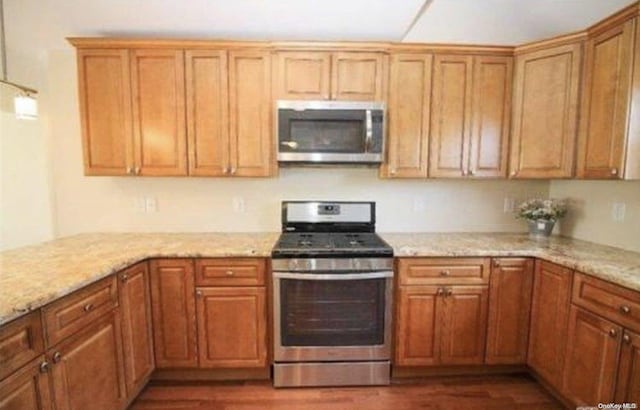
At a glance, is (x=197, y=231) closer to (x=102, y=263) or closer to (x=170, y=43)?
(x=102, y=263)

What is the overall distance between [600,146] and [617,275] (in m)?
0.88

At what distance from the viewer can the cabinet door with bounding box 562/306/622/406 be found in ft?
5.42

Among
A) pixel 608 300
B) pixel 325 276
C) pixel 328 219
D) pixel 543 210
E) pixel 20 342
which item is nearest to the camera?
pixel 20 342

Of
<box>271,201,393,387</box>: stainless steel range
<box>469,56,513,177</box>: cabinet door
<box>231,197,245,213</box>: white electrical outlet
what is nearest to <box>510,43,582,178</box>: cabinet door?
<box>469,56,513,177</box>: cabinet door

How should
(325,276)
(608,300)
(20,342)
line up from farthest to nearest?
1. (325,276)
2. (608,300)
3. (20,342)

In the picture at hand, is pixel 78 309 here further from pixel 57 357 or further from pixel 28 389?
pixel 28 389

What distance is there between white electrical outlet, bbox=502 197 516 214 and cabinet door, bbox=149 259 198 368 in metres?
2.61

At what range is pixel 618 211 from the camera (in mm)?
2240

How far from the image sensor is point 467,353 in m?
2.25

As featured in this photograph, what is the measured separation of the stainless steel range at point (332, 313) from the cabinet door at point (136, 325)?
0.84 meters

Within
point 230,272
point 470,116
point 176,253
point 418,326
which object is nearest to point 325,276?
point 230,272

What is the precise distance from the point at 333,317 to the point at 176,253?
1.14 meters

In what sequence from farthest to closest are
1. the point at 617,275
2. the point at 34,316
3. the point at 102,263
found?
the point at 102,263 < the point at 617,275 < the point at 34,316

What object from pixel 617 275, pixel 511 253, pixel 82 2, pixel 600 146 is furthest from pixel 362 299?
pixel 82 2
